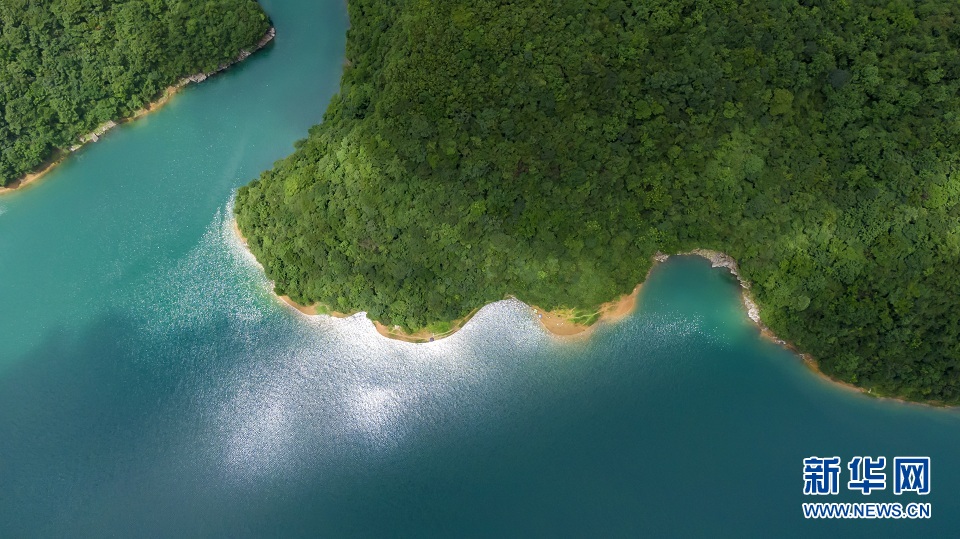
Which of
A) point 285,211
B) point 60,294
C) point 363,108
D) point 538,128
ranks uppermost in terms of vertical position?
point 363,108

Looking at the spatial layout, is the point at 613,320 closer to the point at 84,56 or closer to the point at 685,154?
the point at 685,154

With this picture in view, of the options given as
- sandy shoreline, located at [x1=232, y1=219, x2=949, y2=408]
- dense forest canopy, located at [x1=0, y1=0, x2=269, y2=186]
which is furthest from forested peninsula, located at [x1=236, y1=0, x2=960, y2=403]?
dense forest canopy, located at [x1=0, y1=0, x2=269, y2=186]

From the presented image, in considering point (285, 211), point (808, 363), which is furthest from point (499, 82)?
point (808, 363)

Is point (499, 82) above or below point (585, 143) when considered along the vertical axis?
above

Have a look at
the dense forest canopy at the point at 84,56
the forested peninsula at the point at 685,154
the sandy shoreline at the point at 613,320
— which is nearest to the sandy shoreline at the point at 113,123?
the dense forest canopy at the point at 84,56

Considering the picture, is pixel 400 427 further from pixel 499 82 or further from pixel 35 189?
pixel 35 189

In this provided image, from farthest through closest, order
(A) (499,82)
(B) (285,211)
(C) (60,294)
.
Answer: (C) (60,294) → (B) (285,211) → (A) (499,82)
